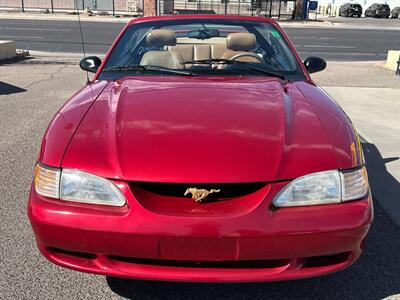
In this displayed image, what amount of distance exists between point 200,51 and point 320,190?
2254 mm

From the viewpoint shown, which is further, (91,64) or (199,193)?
(91,64)

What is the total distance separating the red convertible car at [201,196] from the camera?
6.71ft

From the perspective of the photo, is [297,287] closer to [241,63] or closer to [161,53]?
[241,63]

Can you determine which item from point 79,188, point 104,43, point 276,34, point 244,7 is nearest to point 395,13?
point 244,7

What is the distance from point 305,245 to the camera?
2074mm

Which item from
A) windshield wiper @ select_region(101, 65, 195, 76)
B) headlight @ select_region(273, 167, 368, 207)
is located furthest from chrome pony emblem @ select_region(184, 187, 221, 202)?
windshield wiper @ select_region(101, 65, 195, 76)

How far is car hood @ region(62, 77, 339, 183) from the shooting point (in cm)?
210

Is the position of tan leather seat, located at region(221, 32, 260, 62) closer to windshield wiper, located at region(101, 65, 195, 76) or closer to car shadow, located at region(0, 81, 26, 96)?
windshield wiper, located at region(101, 65, 195, 76)

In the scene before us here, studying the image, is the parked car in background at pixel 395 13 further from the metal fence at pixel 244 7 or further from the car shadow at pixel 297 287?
the car shadow at pixel 297 287

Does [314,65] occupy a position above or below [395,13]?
above

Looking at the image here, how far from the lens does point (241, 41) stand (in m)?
3.98

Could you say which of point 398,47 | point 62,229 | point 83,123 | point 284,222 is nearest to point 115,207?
point 62,229

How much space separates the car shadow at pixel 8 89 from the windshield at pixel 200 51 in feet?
15.2

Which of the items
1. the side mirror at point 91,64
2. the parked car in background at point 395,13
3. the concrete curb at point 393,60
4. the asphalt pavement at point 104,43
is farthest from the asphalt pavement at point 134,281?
the parked car in background at point 395,13
